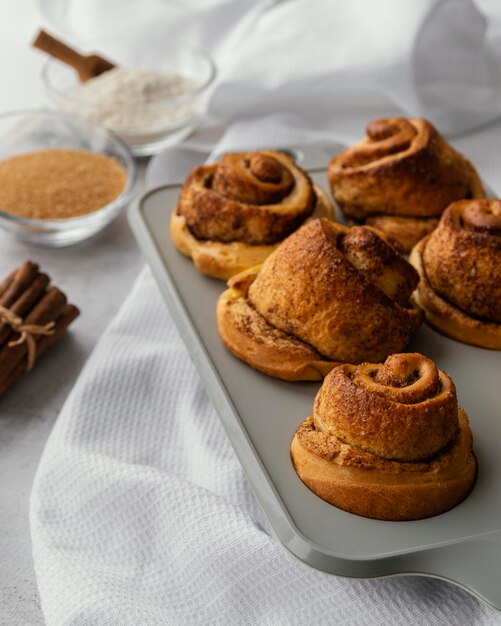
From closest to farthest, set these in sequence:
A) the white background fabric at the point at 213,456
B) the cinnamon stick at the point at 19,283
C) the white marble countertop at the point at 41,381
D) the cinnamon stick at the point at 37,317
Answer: the white background fabric at the point at 213,456
the white marble countertop at the point at 41,381
the cinnamon stick at the point at 37,317
the cinnamon stick at the point at 19,283

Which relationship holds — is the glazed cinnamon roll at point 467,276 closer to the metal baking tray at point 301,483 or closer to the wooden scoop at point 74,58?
the metal baking tray at point 301,483

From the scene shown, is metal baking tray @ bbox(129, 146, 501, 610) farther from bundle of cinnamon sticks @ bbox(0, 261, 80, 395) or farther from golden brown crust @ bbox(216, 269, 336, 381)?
bundle of cinnamon sticks @ bbox(0, 261, 80, 395)

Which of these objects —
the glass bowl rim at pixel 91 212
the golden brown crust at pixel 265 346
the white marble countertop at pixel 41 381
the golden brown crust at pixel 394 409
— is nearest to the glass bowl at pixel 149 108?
the glass bowl rim at pixel 91 212

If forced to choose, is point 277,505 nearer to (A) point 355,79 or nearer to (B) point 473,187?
(B) point 473,187

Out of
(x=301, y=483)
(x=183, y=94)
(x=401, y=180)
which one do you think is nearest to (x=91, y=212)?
(x=183, y=94)

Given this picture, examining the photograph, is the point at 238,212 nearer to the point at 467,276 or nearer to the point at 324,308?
the point at 324,308

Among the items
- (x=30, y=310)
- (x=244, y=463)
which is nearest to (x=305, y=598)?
(x=244, y=463)
